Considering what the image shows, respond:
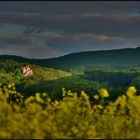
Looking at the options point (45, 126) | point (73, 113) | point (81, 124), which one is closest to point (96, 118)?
point (73, 113)

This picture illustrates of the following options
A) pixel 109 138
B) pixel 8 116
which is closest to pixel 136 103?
pixel 109 138

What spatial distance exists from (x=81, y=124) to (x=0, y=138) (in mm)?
2499

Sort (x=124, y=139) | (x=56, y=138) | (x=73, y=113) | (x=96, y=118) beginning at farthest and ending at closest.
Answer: (x=96, y=118), (x=73, y=113), (x=124, y=139), (x=56, y=138)

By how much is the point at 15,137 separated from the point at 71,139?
62.0 inches

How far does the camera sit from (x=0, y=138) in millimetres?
15445

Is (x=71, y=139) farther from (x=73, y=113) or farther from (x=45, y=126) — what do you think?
(x=73, y=113)

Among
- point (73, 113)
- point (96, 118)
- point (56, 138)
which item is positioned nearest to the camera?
point (56, 138)

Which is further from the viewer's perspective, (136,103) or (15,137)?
(136,103)

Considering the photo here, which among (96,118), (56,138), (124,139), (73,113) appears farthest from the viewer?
(96,118)

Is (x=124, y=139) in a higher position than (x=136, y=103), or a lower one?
lower

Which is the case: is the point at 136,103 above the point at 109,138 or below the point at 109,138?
above

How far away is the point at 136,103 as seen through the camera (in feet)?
54.9

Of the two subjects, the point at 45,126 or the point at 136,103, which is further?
the point at 136,103

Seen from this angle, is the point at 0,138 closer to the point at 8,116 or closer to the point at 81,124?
the point at 8,116
